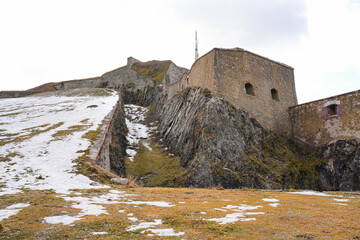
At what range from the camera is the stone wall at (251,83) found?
24266mm

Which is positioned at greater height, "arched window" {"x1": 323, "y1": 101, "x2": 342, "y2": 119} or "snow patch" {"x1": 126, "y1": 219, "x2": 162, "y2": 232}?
"arched window" {"x1": 323, "y1": 101, "x2": 342, "y2": 119}

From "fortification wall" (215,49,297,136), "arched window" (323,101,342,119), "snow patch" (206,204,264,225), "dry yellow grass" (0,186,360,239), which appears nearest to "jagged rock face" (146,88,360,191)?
"fortification wall" (215,49,297,136)

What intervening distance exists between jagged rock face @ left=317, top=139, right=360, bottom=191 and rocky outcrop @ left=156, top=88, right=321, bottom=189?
35.4 inches

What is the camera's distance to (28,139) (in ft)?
62.4

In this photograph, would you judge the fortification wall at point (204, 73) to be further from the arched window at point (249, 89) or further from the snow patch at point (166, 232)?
the snow patch at point (166, 232)

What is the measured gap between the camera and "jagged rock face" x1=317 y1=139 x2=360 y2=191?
19359mm

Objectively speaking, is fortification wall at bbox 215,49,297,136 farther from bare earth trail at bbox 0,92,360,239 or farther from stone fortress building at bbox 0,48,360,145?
bare earth trail at bbox 0,92,360,239

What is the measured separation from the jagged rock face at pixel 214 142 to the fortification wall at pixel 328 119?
4806 mm

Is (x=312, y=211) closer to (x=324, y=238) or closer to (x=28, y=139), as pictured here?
(x=324, y=238)

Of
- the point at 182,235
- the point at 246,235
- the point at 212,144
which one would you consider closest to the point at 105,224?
the point at 182,235

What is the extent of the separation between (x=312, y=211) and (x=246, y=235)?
3.64 m

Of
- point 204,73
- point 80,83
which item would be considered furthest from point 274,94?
point 80,83

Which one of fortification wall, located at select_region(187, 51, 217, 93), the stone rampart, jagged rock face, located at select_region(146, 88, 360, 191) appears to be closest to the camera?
jagged rock face, located at select_region(146, 88, 360, 191)

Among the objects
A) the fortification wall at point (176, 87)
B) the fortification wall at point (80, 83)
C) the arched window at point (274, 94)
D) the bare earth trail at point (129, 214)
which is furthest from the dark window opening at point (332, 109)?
the fortification wall at point (80, 83)
